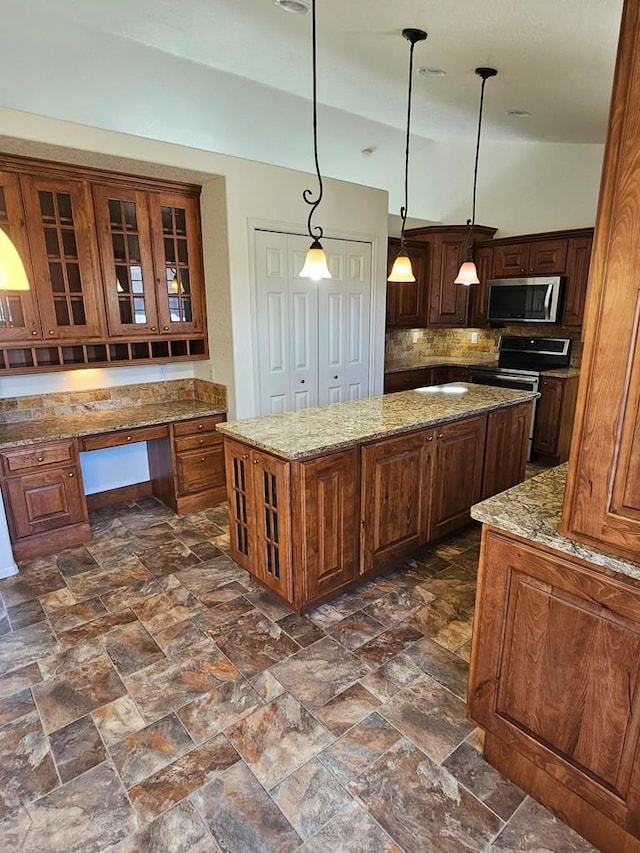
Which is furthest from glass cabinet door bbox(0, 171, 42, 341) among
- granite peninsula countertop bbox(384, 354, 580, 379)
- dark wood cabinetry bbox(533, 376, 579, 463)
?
dark wood cabinetry bbox(533, 376, 579, 463)

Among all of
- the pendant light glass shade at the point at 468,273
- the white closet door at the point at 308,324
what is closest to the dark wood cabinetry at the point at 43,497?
the white closet door at the point at 308,324

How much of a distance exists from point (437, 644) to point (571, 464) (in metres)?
1.44

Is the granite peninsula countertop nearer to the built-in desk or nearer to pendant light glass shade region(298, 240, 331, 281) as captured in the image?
the built-in desk

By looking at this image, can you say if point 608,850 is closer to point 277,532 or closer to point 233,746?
point 233,746

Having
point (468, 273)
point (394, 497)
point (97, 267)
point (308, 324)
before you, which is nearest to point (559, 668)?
point (394, 497)

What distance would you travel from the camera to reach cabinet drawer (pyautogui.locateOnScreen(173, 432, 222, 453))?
382 centimetres

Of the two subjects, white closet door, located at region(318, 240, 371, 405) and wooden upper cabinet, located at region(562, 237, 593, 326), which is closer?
white closet door, located at region(318, 240, 371, 405)

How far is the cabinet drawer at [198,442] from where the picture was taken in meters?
3.82

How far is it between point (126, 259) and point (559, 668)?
145 inches

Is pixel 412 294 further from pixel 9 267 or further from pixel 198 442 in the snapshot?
pixel 9 267

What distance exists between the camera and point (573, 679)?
1447 millimetres

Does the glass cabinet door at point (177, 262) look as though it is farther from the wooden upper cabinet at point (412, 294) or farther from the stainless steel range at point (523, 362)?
the stainless steel range at point (523, 362)

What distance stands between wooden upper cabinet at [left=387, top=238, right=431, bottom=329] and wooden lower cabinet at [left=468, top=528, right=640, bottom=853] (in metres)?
4.51

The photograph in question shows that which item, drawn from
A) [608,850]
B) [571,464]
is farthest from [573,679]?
[571,464]
